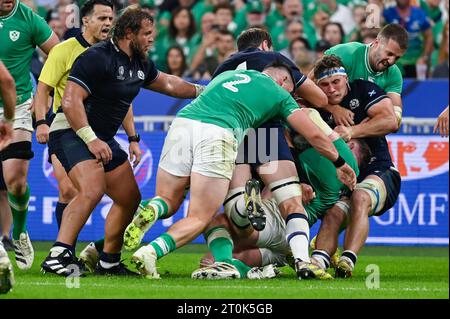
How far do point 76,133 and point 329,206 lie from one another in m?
2.42

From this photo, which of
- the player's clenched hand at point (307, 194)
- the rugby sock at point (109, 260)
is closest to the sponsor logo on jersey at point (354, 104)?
the player's clenched hand at point (307, 194)

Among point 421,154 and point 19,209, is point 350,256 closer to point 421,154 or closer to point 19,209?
point 19,209

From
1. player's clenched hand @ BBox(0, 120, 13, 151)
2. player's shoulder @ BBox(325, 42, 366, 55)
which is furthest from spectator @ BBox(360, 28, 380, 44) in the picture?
player's clenched hand @ BBox(0, 120, 13, 151)

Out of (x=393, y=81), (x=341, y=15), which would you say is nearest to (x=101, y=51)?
(x=393, y=81)

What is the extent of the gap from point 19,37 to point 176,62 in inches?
233

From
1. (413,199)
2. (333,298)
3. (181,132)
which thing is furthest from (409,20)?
(333,298)

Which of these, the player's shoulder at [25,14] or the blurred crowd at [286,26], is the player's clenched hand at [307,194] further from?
the blurred crowd at [286,26]

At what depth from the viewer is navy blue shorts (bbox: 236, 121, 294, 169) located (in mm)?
9812

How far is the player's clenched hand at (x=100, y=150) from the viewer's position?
Answer: 947 cm

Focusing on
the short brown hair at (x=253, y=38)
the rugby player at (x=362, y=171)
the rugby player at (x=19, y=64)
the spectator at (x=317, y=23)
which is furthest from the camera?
the spectator at (x=317, y=23)

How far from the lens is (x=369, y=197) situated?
10305 mm

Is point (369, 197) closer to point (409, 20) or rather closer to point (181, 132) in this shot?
point (181, 132)

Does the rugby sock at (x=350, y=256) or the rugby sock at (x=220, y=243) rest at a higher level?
the rugby sock at (x=220, y=243)

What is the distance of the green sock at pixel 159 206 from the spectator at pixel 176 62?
25.3 ft
